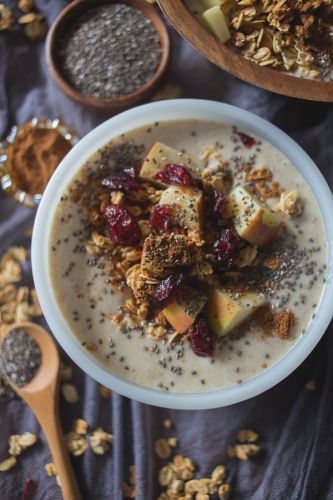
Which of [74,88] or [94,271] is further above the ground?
[74,88]

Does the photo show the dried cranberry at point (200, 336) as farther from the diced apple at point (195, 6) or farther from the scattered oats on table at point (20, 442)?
the diced apple at point (195, 6)

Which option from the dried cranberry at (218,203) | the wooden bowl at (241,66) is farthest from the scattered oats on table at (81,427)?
the wooden bowl at (241,66)

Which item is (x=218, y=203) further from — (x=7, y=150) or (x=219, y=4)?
(x=7, y=150)

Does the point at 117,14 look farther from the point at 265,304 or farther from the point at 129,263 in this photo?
the point at 265,304

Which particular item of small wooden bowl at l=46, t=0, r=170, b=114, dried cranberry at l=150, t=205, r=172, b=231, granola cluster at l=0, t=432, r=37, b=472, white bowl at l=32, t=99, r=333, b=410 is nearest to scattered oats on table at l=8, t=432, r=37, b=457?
granola cluster at l=0, t=432, r=37, b=472

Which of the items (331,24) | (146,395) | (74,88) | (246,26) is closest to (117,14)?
(74,88)

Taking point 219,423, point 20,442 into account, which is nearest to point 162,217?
point 219,423

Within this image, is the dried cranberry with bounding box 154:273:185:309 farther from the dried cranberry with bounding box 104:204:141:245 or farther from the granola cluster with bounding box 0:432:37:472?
the granola cluster with bounding box 0:432:37:472

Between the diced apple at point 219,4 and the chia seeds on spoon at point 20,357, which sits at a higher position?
the diced apple at point 219,4
